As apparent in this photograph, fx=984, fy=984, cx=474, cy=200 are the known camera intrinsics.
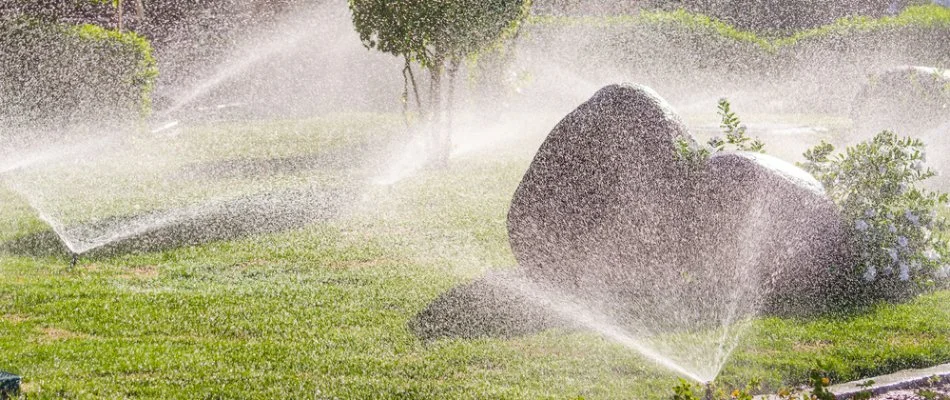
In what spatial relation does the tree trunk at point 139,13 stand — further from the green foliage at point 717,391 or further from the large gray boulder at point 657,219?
the green foliage at point 717,391

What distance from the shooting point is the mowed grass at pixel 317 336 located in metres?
5.45

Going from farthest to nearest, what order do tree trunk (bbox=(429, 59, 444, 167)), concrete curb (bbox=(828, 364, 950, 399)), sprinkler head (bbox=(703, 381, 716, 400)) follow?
tree trunk (bbox=(429, 59, 444, 167)) < concrete curb (bbox=(828, 364, 950, 399)) < sprinkler head (bbox=(703, 381, 716, 400))

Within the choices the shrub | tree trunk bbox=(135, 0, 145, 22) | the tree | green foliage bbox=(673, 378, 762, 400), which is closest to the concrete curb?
green foliage bbox=(673, 378, 762, 400)

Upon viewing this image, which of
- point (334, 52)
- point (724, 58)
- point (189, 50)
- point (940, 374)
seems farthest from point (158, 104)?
point (940, 374)

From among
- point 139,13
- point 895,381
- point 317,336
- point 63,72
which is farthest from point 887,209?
point 139,13

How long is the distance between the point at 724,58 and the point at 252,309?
682 inches

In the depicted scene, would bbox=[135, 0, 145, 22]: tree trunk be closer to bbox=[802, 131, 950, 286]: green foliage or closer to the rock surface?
the rock surface

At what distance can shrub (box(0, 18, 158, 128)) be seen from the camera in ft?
42.8

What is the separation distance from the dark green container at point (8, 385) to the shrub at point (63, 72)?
29.9ft

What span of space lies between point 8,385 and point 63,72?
9.22 m

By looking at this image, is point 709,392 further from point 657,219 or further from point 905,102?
point 905,102

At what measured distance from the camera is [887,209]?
7590 mm

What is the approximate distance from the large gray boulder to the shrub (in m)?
8.21

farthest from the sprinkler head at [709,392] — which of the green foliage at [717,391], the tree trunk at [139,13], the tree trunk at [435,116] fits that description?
the tree trunk at [139,13]
